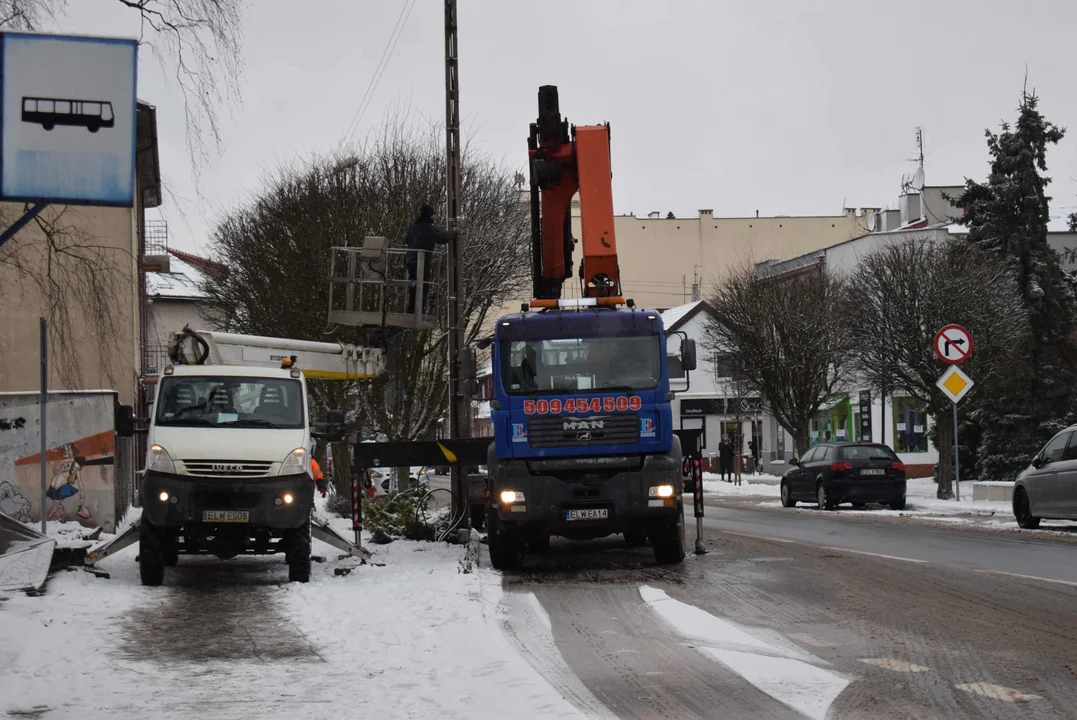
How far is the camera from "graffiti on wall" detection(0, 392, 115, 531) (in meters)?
22.6

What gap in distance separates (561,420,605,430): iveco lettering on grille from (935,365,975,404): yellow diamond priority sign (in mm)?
13457

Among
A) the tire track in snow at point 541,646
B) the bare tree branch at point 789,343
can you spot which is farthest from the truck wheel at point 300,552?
the bare tree branch at point 789,343

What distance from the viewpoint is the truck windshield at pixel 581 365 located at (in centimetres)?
1552

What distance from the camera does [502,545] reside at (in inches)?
618

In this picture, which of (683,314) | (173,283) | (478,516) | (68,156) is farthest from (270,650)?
(683,314)

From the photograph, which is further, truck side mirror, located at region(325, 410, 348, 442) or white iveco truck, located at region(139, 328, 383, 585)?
truck side mirror, located at region(325, 410, 348, 442)

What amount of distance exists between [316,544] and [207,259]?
801 inches

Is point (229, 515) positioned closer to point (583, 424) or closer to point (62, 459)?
point (583, 424)

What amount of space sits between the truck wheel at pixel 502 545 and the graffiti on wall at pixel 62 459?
998 centimetres

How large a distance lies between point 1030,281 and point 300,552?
30.5 metres

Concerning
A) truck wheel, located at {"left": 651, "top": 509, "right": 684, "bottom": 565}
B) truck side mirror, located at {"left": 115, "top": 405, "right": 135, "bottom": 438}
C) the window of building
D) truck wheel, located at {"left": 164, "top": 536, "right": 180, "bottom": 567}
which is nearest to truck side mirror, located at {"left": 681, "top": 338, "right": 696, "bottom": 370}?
truck wheel, located at {"left": 651, "top": 509, "right": 684, "bottom": 565}

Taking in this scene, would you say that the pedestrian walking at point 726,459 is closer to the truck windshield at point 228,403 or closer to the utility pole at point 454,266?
the utility pole at point 454,266

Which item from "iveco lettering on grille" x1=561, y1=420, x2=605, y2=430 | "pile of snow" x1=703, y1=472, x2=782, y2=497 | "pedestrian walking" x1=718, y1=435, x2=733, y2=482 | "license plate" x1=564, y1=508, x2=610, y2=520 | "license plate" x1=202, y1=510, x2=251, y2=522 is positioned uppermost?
"iveco lettering on grille" x1=561, y1=420, x2=605, y2=430

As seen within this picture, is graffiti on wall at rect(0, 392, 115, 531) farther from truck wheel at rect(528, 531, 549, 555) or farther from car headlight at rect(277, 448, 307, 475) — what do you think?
car headlight at rect(277, 448, 307, 475)
